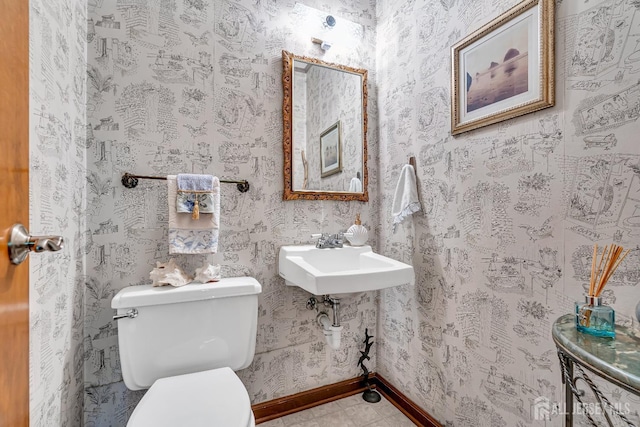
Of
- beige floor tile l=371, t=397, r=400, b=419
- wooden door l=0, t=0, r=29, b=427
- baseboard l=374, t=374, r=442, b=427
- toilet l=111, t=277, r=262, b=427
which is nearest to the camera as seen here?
wooden door l=0, t=0, r=29, b=427

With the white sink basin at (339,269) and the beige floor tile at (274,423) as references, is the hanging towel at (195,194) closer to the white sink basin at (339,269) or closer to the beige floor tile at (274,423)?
the white sink basin at (339,269)

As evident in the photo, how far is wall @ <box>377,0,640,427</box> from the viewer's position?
2.87ft

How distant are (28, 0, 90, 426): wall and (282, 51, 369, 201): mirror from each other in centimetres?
90

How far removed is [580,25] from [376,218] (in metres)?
1.24

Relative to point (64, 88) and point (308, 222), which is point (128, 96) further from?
point (308, 222)

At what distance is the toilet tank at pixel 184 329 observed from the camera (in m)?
1.16

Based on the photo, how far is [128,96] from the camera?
134 centimetres

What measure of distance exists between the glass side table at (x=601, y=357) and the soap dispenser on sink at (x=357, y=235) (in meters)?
1.02

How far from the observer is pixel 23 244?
521 mm

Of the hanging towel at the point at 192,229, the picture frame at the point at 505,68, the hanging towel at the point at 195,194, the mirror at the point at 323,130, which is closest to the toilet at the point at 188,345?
the hanging towel at the point at 192,229

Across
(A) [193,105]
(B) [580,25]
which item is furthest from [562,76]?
(A) [193,105]

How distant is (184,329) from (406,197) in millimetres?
1214

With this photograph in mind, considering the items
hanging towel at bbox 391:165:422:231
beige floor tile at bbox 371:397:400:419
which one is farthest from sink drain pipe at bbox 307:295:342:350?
hanging towel at bbox 391:165:422:231

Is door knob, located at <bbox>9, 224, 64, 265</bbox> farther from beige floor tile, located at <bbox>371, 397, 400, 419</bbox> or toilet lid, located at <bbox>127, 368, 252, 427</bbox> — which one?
beige floor tile, located at <bbox>371, 397, 400, 419</bbox>
